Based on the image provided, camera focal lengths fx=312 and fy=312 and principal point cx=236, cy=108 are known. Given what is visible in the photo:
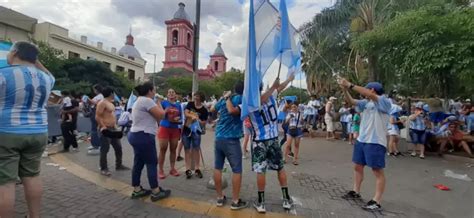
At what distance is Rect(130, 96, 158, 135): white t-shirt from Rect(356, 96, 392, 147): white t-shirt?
295 cm

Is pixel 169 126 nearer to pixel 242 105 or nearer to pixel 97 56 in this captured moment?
pixel 242 105

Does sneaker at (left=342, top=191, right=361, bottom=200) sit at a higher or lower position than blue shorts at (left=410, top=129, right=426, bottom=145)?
lower

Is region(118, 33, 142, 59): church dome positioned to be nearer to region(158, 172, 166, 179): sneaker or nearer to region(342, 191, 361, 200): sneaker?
region(158, 172, 166, 179): sneaker

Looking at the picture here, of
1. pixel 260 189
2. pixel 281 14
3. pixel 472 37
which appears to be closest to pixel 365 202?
pixel 260 189

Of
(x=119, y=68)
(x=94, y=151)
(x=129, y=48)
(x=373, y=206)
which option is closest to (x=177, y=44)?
(x=129, y=48)

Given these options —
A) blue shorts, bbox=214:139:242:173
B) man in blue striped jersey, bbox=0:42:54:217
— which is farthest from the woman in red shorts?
man in blue striped jersey, bbox=0:42:54:217

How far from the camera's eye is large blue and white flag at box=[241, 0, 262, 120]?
11.9 feet

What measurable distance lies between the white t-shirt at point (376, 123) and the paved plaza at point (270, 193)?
97 cm

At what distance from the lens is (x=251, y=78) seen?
3643mm

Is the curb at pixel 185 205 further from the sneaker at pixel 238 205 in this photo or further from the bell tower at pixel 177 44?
the bell tower at pixel 177 44

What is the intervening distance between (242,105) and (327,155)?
5626mm

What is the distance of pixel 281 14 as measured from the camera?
4.02 metres

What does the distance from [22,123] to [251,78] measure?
2.32 m

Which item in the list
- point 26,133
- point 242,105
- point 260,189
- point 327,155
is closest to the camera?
point 26,133
